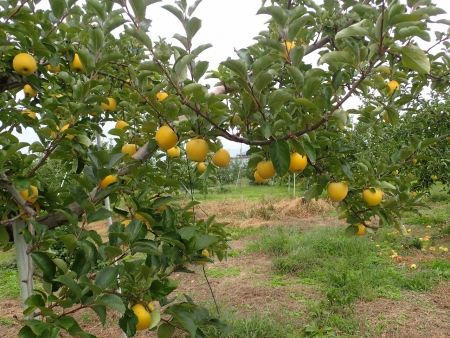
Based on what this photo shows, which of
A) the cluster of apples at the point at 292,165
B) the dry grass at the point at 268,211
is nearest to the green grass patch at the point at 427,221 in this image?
the dry grass at the point at 268,211

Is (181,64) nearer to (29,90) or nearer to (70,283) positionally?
(70,283)

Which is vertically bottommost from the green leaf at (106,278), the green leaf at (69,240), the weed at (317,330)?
the weed at (317,330)

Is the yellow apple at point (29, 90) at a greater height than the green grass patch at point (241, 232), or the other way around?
the yellow apple at point (29, 90)

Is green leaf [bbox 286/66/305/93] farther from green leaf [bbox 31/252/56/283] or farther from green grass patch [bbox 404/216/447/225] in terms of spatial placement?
green grass patch [bbox 404/216/447/225]

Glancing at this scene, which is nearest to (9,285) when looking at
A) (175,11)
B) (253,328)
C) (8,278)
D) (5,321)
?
(8,278)

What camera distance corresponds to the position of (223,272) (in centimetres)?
439

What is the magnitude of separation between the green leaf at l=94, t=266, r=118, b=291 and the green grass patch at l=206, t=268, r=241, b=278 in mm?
3543

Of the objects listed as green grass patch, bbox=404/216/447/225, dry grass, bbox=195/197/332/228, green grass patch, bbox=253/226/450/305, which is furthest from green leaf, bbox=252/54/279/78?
dry grass, bbox=195/197/332/228

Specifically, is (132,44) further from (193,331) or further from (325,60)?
(193,331)

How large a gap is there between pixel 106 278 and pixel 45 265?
0.56ft

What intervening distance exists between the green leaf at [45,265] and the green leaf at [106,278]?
13 cm

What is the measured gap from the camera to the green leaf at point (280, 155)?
36.5 inches

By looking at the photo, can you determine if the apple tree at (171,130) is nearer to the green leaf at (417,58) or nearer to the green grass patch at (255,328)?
the green leaf at (417,58)

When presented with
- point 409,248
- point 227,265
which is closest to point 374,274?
point 409,248
